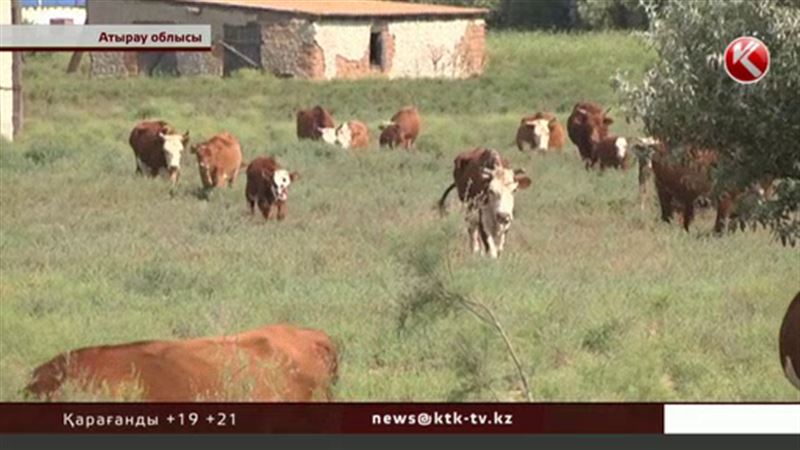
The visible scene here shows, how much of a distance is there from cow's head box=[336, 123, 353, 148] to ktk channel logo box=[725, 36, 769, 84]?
42.8 ft

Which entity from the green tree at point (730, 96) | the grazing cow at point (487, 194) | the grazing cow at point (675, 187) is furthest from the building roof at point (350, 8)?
the green tree at point (730, 96)

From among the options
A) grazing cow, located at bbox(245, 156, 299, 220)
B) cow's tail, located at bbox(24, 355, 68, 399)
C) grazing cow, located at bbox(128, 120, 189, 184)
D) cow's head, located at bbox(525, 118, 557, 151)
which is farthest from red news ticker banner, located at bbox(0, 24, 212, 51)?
cow's head, located at bbox(525, 118, 557, 151)

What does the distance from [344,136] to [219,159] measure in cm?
234

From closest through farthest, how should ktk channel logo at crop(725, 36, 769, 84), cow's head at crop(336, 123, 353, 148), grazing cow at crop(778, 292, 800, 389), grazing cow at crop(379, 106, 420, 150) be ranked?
ktk channel logo at crop(725, 36, 769, 84), grazing cow at crop(778, 292, 800, 389), grazing cow at crop(379, 106, 420, 150), cow's head at crop(336, 123, 353, 148)

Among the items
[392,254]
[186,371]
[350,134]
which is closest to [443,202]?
[392,254]

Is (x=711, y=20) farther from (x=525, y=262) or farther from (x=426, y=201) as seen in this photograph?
(x=426, y=201)

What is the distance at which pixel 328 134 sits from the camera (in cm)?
2609

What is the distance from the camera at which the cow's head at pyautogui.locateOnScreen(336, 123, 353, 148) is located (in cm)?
2711

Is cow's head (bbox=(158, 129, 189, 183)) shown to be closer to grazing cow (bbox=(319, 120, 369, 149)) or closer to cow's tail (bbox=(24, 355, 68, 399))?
grazing cow (bbox=(319, 120, 369, 149))

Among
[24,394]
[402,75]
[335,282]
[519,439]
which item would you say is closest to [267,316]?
[335,282]

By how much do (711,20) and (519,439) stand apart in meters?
4.36

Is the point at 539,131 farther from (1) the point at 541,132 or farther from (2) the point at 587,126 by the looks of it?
(2) the point at 587,126

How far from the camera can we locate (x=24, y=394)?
46.0 feet

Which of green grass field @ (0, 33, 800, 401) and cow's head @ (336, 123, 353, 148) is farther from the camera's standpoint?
cow's head @ (336, 123, 353, 148)
